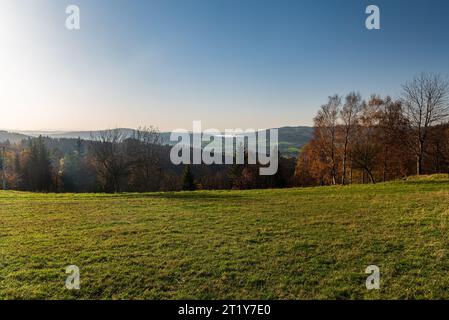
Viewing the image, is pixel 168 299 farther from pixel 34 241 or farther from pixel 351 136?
pixel 351 136

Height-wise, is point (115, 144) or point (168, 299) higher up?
point (115, 144)

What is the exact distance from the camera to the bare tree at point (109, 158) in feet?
127

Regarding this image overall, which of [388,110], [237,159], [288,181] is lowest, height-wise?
[288,181]

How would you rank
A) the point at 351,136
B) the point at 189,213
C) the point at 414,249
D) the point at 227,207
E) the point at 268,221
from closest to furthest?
the point at 414,249
the point at 268,221
the point at 189,213
the point at 227,207
the point at 351,136

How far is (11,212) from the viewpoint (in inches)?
641

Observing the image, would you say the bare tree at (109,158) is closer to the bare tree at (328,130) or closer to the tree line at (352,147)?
the tree line at (352,147)

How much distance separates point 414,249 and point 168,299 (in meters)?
7.15

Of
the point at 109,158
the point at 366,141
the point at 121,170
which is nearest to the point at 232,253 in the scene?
the point at 121,170

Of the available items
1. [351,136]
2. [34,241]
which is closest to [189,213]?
[34,241]

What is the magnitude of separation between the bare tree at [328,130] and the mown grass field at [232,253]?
25653 millimetres

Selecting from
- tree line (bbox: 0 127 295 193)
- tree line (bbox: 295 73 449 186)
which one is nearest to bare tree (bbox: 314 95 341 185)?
tree line (bbox: 295 73 449 186)

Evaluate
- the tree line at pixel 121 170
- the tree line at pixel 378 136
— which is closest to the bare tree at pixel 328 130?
the tree line at pixel 378 136

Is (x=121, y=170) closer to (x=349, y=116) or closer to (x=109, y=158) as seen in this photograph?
(x=109, y=158)

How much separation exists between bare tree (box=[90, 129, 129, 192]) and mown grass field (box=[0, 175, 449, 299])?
2406 centimetres
